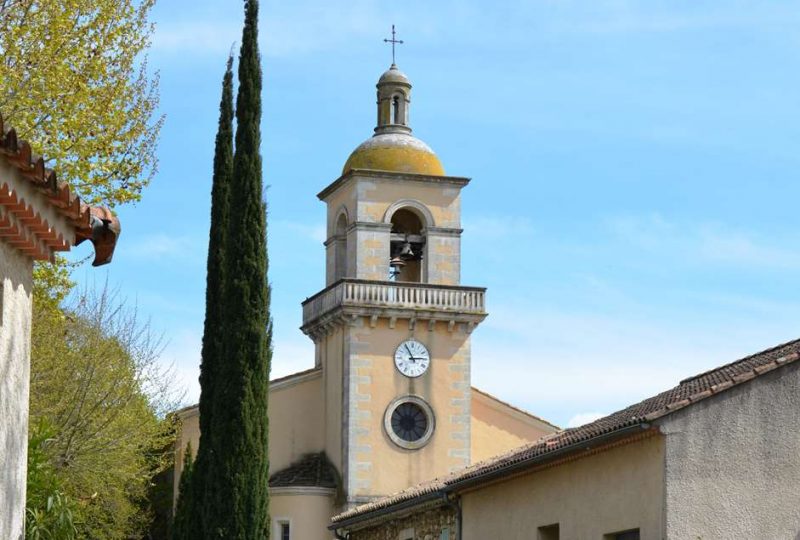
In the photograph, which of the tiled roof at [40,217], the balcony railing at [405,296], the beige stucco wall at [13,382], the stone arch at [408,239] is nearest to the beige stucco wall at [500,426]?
the balcony railing at [405,296]

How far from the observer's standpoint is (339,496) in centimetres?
4800

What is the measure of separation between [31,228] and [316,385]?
37302mm

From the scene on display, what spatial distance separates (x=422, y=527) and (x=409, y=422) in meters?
16.4

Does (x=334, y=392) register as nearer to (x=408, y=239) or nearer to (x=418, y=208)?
(x=408, y=239)

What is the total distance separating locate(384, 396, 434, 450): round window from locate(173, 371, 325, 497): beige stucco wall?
2.71 m

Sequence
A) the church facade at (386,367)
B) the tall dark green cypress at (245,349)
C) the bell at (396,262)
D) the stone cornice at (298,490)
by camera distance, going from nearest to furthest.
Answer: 1. the tall dark green cypress at (245,349)
2. the stone cornice at (298,490)
3. the church facade at (386,367)
4. the bell at (396,262)

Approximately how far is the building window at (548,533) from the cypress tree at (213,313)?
6.04 m

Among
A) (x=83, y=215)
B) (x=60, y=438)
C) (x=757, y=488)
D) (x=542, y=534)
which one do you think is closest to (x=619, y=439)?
(x=757, y=488)

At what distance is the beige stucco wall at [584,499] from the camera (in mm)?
23062

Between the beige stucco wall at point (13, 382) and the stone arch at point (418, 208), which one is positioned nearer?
the beige stucco wall at point (13, 382)

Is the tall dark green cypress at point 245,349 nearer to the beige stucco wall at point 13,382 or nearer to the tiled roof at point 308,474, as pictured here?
the beige stucco wall at point 13,382

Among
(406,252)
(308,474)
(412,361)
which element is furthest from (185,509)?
(406,252)

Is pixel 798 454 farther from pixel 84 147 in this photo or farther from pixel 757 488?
pixel 84 147

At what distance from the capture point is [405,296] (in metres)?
48.9
